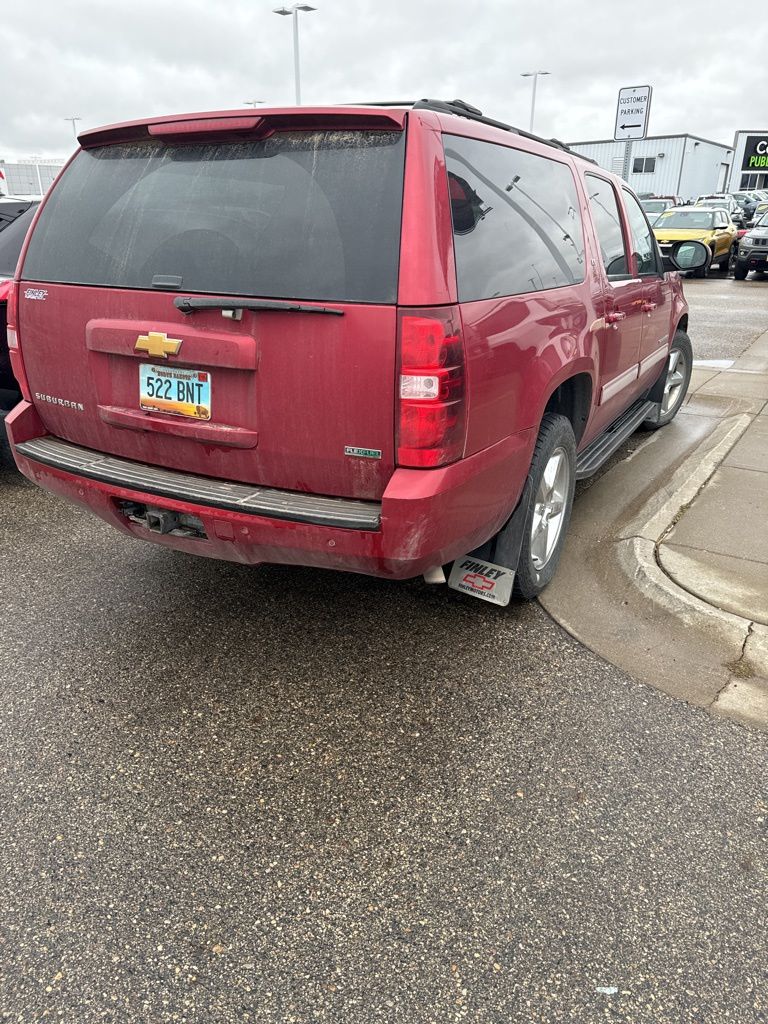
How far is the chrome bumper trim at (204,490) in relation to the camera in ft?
8.18

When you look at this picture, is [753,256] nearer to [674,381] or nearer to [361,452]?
[674,381]

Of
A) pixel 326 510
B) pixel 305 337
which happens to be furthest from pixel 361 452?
pixel 305 337

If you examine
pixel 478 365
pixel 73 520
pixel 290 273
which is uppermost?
pixel 290 273

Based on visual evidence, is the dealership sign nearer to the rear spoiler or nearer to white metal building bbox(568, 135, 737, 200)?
white metal building bbox(568, 135, 737, 200)

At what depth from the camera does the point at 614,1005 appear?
1765 mm

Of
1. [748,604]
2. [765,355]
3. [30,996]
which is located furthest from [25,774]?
[765,355]

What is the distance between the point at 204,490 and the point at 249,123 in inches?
48.4

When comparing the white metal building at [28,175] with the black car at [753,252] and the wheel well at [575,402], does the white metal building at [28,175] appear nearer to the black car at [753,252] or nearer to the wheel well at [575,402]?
the black car at [753,252]

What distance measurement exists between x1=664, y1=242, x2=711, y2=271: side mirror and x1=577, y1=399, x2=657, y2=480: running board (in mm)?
1010

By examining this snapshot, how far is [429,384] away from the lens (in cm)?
233

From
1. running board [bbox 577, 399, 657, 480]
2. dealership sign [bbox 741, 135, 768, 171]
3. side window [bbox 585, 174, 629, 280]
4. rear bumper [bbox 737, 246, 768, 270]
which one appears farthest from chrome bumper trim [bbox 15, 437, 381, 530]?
dealership sign [bbox 741, 135, 768, 171]

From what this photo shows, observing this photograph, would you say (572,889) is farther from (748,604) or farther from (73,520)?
(73,520)

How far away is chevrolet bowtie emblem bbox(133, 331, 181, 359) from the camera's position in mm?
2615

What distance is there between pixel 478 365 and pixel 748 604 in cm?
185
